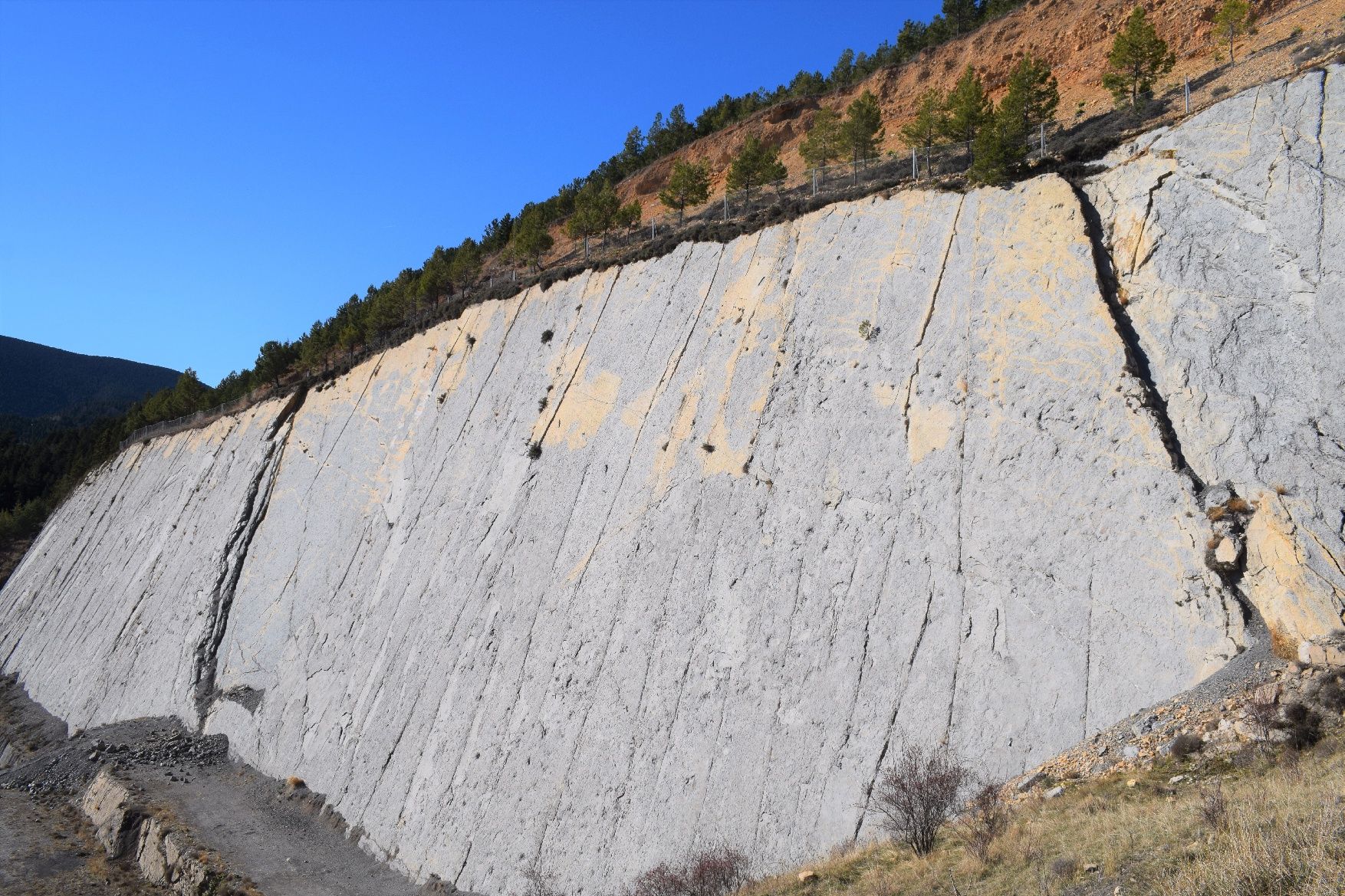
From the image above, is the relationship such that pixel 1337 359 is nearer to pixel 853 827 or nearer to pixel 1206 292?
pixel 1206 292

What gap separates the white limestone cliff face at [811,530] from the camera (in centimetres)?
1267

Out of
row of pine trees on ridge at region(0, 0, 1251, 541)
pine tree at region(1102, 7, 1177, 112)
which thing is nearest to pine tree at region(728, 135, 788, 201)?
row of pine trees on ridge at region(0, 0, 1251, 541)

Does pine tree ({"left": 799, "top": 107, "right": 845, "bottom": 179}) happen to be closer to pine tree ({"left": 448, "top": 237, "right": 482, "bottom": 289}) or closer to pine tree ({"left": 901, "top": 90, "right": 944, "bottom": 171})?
pine tree ({"left": 901, "top": 90, "right": 944, "bottom": 171})

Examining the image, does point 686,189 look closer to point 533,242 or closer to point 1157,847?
point 533,242

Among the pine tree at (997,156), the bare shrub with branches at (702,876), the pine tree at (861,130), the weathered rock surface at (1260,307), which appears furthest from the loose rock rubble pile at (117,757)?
the pine tree at (861,130)

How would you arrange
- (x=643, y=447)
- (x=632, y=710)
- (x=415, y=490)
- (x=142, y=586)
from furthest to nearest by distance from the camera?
(x=142, y=586)
(x=415, y=490)
(x=643, y=447)
(x=632, y=710)

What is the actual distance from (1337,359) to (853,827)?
35.1 ft

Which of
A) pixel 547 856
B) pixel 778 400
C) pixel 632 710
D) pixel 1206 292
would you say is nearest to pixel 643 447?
pixel 778 400

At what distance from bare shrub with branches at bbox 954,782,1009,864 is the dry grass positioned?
12cm

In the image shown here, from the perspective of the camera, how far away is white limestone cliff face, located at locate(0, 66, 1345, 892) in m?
12.7

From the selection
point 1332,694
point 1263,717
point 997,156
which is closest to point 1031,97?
point 997,156

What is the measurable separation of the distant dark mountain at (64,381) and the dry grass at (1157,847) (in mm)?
164638

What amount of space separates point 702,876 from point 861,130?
34.4 meters

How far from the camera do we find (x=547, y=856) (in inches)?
634
